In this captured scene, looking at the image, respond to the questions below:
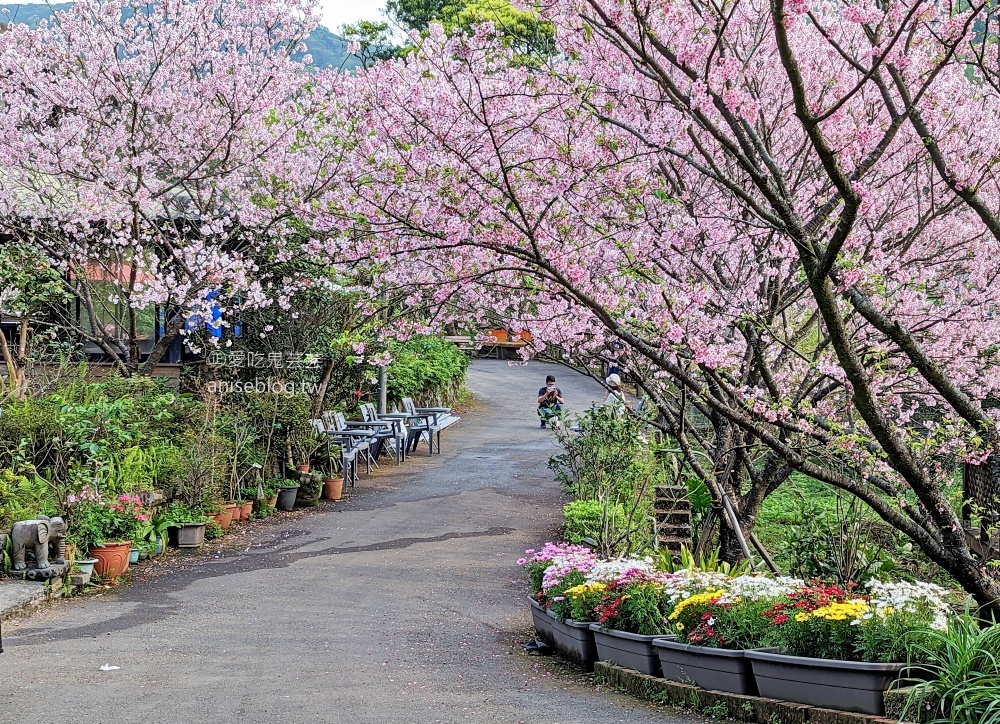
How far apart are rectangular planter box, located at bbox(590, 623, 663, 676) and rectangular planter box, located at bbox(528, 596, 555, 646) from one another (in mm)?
746

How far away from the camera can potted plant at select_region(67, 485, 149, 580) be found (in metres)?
9.63

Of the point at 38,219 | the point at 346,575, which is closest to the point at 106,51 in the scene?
the point at 38,219

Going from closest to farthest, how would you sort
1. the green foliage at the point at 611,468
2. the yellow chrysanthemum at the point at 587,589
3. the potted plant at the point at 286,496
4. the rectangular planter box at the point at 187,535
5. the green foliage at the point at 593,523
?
the yellow chrysanthemum at the point at 587,589, the green foliage at the point at 593,523, the green foliage at the point at 611,468, the rectangular planter box at the point at 187,535, the potted plant at the point at 286,496

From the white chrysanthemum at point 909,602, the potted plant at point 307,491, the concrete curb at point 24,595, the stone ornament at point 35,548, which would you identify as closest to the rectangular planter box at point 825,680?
the white chrysanthemum at point 909,602

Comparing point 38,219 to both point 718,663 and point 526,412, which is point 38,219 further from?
point 526,412

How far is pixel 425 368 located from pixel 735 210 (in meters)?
15.3

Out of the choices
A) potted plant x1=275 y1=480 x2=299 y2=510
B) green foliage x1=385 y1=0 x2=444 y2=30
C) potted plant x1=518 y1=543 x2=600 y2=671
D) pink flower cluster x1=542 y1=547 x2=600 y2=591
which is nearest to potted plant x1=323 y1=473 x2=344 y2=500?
potted plant x1=275 y1=480 x2=299 y2=510

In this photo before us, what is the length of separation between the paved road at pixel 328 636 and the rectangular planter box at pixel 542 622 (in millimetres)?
256

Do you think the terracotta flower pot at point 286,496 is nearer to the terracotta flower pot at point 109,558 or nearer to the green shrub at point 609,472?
the green shrub at point 609,472

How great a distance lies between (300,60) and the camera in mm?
13953

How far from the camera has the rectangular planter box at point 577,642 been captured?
6844 millimetres

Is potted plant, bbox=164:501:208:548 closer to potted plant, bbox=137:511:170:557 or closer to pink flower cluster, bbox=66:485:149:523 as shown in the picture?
potted plant, bbox=137:511:170:557

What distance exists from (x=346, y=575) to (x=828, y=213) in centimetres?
694

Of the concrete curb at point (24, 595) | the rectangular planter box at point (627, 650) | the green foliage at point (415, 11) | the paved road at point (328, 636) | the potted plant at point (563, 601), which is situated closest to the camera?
the paved road at point (328, 636)
